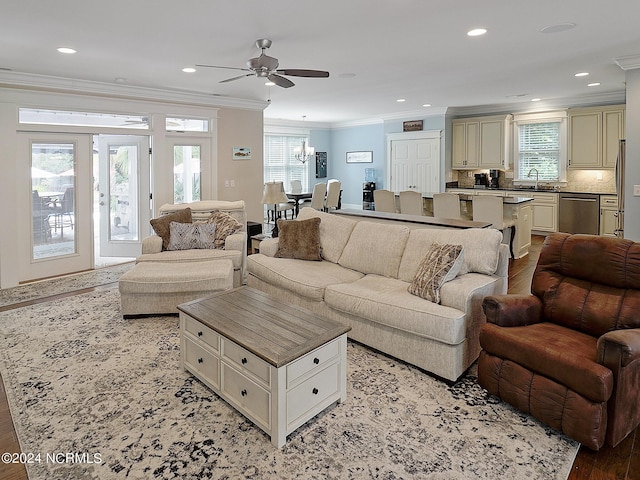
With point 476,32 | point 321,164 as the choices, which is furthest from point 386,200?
point 321,164

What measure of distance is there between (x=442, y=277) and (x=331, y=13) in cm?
220

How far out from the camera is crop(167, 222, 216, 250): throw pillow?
4.74 m

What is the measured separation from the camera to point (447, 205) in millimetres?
6277

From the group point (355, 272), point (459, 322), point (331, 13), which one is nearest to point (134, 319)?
point (355, 272)

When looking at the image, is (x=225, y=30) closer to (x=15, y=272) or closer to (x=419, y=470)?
(x=419, y=470)

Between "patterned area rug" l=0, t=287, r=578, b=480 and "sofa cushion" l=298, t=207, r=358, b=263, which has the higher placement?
"sofa cushion" l=298, t=207, r=358, b=263

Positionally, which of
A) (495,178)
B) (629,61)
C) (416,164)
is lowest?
(495,178)

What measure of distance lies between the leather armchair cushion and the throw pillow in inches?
130

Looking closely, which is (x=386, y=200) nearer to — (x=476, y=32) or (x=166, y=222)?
(x=476, y=32)

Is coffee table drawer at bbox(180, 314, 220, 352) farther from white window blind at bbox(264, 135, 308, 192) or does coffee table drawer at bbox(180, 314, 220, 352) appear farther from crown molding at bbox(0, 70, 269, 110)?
white window blind at bbox(264, 135, 308, 192)

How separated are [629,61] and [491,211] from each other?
2290 millimetres

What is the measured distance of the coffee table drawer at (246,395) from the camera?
222 centimetres

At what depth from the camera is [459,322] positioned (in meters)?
2.69

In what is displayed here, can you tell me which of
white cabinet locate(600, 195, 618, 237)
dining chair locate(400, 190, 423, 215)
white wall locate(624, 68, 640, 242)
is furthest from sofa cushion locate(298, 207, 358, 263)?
white cabinet locate(600, 195, 618, 237)
